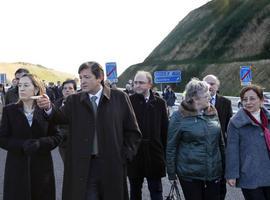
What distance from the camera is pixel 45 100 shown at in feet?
15.7

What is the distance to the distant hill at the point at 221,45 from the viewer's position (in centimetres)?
5219

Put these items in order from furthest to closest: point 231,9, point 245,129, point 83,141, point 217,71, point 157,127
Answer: point 231,9 < point 217,71 < point 157,127 < point 245,129 < point 83,141

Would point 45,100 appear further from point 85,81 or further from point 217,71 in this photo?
point 217,71

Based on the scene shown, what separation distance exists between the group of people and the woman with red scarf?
1 centimetres

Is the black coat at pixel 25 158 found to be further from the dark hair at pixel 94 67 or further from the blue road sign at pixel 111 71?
the blue road sign at pixel 111 71

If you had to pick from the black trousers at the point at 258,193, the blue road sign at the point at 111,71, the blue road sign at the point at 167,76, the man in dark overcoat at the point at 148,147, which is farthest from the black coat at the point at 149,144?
the blue road sign at the point at 167,76

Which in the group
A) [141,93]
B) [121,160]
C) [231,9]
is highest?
[231,9]

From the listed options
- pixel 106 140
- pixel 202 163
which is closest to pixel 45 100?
pixel 106 140

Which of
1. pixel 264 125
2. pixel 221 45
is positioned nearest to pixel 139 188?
pixel 264 125

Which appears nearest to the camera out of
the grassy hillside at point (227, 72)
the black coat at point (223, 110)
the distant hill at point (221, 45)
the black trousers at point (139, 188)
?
the black trousers at point (139, 188)

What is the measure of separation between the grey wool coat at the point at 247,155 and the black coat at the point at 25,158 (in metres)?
2.01

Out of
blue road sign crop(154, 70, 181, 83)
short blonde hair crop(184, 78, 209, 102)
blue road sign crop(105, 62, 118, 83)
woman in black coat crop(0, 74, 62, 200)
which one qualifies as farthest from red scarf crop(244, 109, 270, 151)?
blue road sign crop(154, 70, 181, 83)

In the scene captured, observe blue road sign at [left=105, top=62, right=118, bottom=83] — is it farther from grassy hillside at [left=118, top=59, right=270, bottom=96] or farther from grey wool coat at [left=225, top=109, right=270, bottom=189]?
grassy hillside at [left=118, top=59, right=270, bottom=96]

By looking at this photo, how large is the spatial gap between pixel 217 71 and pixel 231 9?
1930 cm
